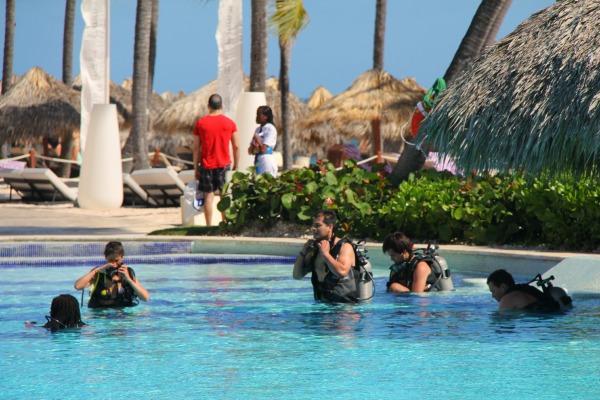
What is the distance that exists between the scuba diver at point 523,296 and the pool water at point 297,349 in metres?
0.11

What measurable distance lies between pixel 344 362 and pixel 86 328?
241 centimetres

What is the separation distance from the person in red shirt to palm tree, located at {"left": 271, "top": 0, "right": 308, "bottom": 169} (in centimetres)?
1197

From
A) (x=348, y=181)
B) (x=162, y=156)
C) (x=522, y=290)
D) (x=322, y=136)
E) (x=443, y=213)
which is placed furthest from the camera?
(x=322, y=136)

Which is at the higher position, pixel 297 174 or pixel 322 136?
pixel 322 136

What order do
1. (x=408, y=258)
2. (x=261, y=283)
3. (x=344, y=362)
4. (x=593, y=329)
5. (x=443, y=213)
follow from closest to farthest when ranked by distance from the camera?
(x=344, y=362) → (x=593, y=329) → (x=408, y=258) → (x=261, y=283) → (x=443, y=213)

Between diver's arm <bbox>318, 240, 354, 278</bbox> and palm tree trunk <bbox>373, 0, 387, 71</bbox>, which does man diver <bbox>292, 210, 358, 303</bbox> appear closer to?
diver's arm <bbox>318, 240, 354, 278</bbox>

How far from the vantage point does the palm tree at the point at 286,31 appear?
2625 cm

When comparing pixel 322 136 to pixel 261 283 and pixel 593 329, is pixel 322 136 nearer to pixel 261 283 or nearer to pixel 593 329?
pixel 261 283

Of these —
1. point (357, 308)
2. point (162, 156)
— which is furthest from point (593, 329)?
point (162, 156)

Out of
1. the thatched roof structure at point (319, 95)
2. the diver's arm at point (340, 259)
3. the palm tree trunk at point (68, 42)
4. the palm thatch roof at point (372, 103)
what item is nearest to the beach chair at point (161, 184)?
the diver's arm at point (340, 259)

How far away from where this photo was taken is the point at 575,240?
38.9 feet

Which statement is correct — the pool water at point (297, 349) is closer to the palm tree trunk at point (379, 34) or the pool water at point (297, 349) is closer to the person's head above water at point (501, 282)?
the person's head above water at point (501, 282)

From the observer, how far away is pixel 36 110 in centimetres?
2880

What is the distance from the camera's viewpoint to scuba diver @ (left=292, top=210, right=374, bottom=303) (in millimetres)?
8898
